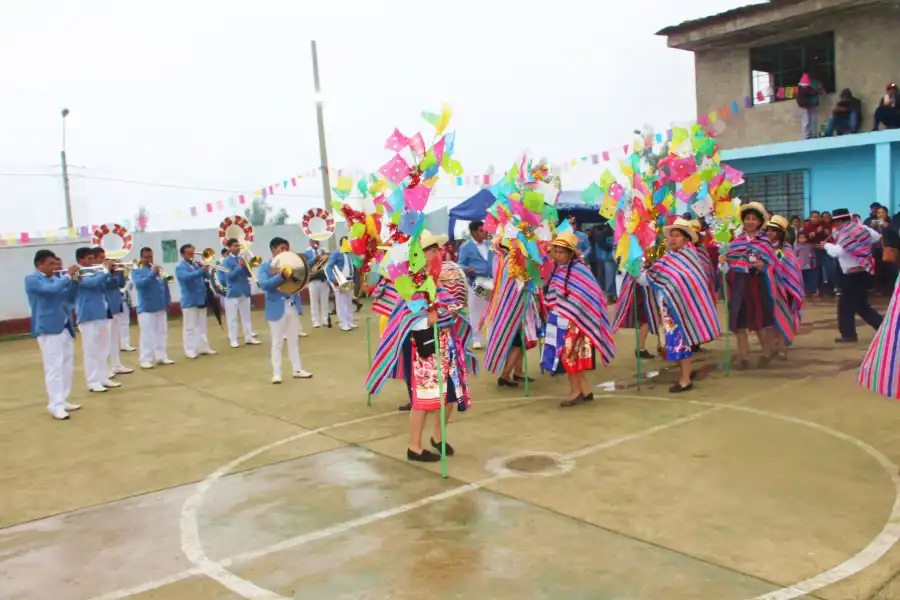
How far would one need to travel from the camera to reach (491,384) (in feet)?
27.7

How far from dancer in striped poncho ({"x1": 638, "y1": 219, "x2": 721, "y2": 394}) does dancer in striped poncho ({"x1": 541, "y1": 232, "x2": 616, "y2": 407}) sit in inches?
24.8

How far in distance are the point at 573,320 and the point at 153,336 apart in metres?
6.50

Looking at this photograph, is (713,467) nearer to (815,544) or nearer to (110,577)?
(815,544)

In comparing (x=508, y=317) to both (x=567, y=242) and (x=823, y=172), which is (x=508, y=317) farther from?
(x=823, y=172)

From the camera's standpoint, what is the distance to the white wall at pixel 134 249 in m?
16.4

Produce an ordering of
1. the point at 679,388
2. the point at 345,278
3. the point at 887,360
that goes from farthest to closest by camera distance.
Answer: the point at 345,278 → the point at 679,388 → the point at 887,360

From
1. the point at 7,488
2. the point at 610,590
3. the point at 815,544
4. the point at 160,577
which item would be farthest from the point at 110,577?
the point at 815,544

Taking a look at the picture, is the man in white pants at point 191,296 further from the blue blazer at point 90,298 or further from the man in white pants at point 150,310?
the blue blazer at point 90,298

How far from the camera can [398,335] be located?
5.87 m

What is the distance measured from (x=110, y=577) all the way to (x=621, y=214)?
539cm

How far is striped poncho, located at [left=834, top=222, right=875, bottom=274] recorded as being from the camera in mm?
9062

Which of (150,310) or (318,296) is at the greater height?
(150,310)

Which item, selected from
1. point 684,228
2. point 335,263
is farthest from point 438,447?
point 335,263

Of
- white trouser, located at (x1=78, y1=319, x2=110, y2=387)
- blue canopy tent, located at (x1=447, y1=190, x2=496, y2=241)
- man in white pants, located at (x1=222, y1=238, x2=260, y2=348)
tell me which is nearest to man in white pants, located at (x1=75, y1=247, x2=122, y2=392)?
white trouser, located at (x1=78, y1=319, x2=110, y2=387)
